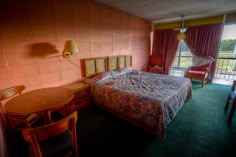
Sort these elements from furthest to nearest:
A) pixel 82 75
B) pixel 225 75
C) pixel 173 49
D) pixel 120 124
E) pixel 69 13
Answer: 1. pixel 173 49
2. pixel 225 75
3. pixel 82 75
4. pixel 69 13
5. pixel 120 124

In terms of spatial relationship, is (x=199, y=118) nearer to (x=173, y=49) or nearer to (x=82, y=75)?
(x=82, y=75)

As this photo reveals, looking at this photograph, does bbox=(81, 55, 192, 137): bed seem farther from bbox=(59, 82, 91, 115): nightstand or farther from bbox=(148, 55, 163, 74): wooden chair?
bbox=(148, 55, 163, 74): wooden chair

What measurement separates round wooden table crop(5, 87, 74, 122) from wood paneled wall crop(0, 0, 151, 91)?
0.66 m

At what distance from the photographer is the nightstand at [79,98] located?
2392 mm

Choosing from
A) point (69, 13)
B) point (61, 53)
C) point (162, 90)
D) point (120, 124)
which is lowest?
point (120, 124)

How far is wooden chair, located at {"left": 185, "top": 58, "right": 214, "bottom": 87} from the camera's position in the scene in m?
4.01

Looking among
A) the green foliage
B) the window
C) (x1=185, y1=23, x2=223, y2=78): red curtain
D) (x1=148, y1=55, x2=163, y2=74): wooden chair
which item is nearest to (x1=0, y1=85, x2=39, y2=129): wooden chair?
(x1=148, y1=55, x2=163, y2=74): wooden chair

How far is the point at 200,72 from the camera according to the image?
4168 millimetres

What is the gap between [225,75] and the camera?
461cm

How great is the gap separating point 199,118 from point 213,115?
0.36 metres

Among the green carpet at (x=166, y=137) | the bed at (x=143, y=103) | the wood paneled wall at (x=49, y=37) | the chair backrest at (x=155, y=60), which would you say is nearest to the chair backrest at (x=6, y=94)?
the wood paneled wall at (x=49, y=37)

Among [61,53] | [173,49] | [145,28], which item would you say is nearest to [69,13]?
[61,53]

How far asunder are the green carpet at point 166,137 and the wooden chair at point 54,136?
1.60ft

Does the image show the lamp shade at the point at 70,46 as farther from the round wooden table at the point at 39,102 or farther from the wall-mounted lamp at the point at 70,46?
the round wooden table at the point at 39,102
